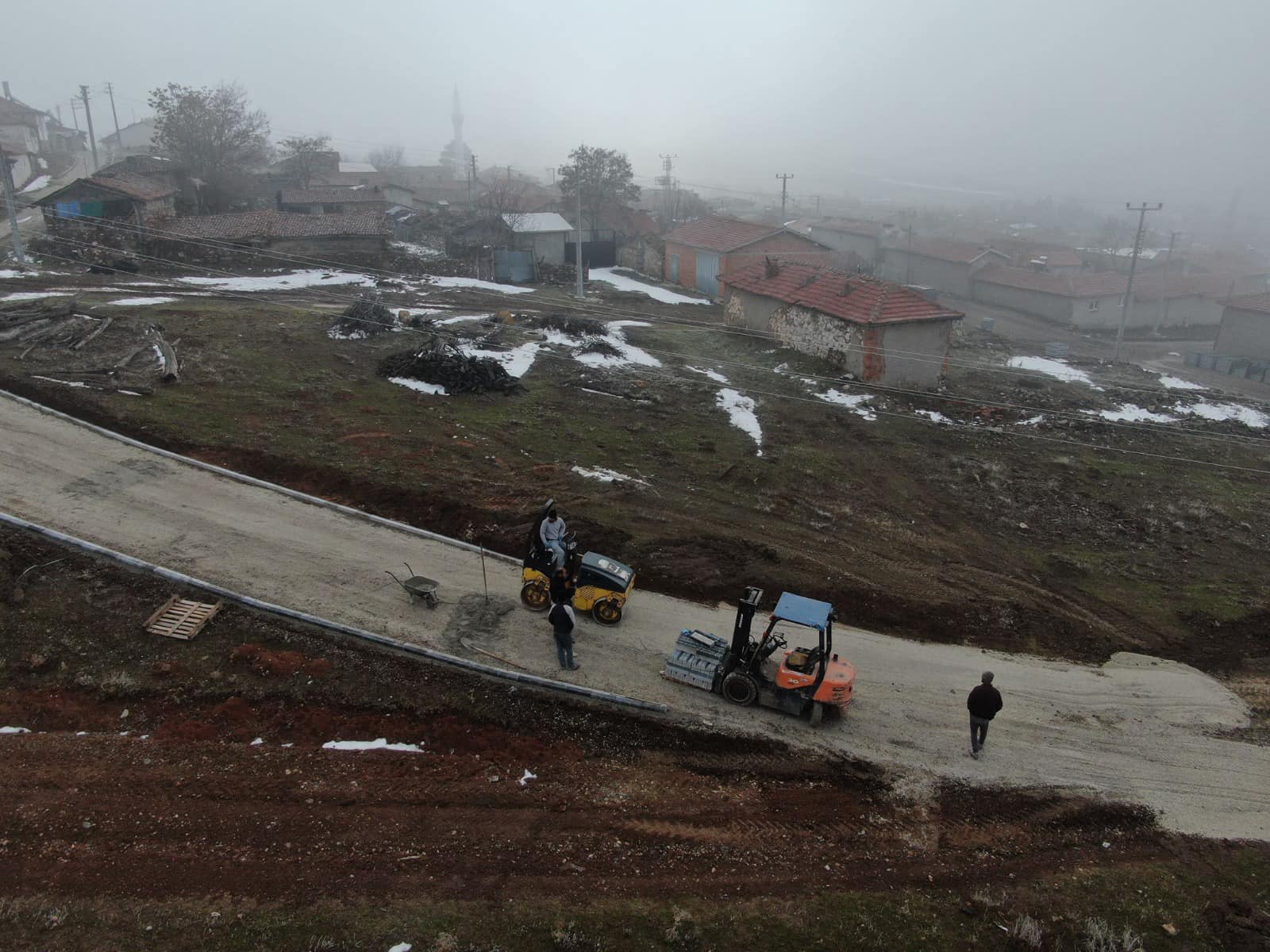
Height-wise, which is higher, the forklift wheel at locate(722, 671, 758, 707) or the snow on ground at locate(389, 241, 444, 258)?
the snow on ground at locate(389, 241, 444, 258)

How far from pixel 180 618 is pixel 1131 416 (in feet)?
96.5

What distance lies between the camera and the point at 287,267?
Result: 4081cm

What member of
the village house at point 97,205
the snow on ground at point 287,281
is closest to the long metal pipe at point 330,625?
the snow on ground at point 287,281

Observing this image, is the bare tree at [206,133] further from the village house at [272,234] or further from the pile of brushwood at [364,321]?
the pile of brushwood at [364,321]

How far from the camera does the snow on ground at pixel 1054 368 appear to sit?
3272 centimetres

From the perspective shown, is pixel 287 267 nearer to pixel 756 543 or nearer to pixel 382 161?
pixel 756 543

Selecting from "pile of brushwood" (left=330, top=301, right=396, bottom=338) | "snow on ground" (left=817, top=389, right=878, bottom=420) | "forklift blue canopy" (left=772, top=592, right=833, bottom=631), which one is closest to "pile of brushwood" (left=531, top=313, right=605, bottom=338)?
"pile of brushwood" (left=330, top=301, right=396, bottom=338)

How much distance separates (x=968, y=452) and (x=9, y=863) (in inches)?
880

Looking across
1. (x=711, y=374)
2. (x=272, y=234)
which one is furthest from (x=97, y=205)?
(x=711, y=374)

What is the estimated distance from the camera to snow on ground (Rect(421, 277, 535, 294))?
1596 inches

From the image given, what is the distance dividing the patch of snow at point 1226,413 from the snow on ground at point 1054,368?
135 inches

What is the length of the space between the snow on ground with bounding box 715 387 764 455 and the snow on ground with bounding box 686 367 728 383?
99cm

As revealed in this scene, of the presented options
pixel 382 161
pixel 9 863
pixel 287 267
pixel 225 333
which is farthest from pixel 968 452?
pixel 382 161

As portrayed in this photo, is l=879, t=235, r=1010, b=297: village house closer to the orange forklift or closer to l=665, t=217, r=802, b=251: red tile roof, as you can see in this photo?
l=665, t=217, r=802, b=251: red tile roof
